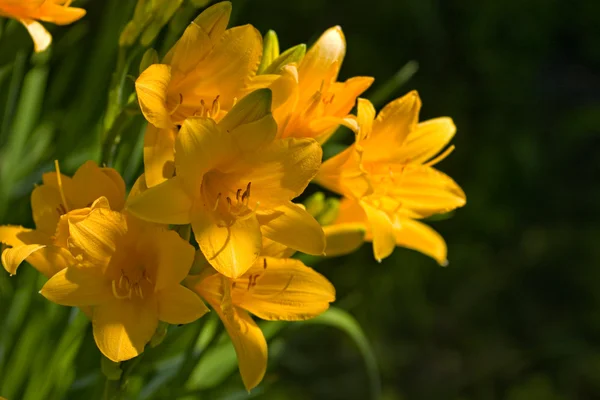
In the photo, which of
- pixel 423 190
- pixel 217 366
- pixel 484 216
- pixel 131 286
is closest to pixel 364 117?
pixel 423 190

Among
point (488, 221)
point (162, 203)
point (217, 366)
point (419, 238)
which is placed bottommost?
point (488, 221)

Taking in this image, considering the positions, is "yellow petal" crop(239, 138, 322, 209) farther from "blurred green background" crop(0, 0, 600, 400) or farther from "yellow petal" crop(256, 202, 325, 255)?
"blurred green background" crop(0, 0, 600, 400)

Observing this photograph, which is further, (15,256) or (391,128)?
(391,128)

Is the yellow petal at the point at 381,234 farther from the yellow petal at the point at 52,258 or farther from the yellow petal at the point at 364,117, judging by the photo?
the yellow petal at the point at 52,258

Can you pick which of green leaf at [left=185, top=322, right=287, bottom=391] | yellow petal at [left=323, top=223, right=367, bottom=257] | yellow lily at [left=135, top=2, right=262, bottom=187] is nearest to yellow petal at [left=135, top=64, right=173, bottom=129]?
yellow lily at [left=135, top=2, right=262, bottom=187]

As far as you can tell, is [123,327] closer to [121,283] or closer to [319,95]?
[121,283]

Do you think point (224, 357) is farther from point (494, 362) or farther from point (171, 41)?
point (494, 362)
